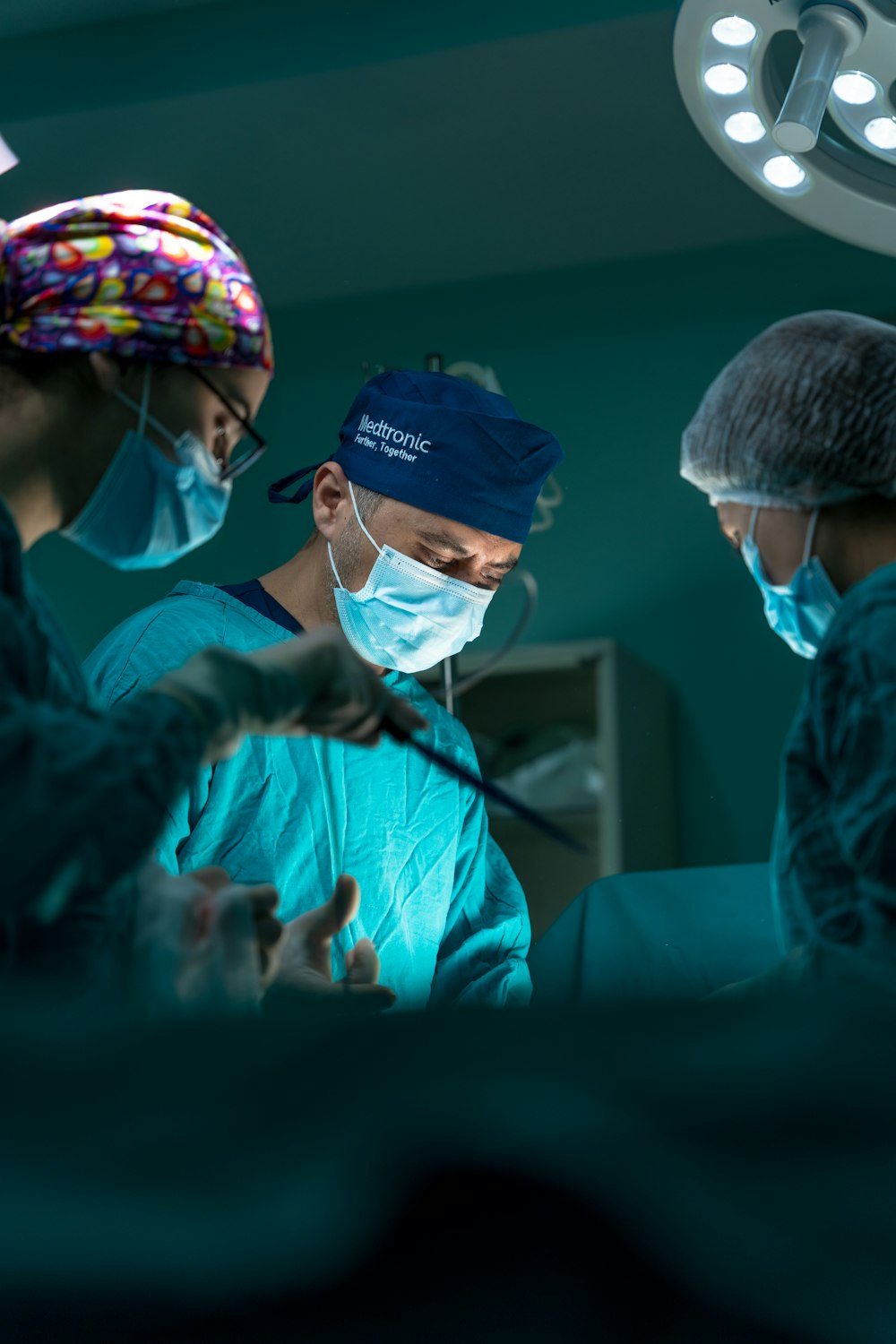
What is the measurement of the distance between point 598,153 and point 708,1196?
10.5ft

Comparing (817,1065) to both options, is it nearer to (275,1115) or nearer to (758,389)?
(275,1115)

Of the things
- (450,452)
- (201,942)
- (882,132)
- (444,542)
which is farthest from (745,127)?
(201,942)

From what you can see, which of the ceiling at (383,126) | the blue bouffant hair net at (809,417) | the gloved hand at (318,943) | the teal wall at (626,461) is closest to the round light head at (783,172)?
the blue bouffant hair net at (809,417)

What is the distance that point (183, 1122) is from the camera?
2.11ft

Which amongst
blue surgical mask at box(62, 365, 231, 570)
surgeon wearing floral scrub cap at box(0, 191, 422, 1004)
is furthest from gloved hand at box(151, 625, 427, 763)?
blue surgical mask at box(62, 365, 231, 570)

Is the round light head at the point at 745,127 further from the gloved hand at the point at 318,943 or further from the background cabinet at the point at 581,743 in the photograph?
the background cabinet at the point at 581,743

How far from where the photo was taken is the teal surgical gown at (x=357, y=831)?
176 centimetres

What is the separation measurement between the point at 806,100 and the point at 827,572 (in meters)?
0.77

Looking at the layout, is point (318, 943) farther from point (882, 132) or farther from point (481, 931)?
point (882, 132)

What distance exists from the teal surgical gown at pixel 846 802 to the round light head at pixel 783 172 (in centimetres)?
100

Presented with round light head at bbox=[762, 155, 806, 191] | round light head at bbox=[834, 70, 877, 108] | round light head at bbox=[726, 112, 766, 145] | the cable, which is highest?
round light head at bbox=[834, 70, 877, 108]

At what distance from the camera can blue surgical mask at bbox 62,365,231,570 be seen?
1.28 metres

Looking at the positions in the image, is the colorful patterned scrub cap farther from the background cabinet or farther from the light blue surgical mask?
the background cabinet

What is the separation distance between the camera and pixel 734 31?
182 centimetres
